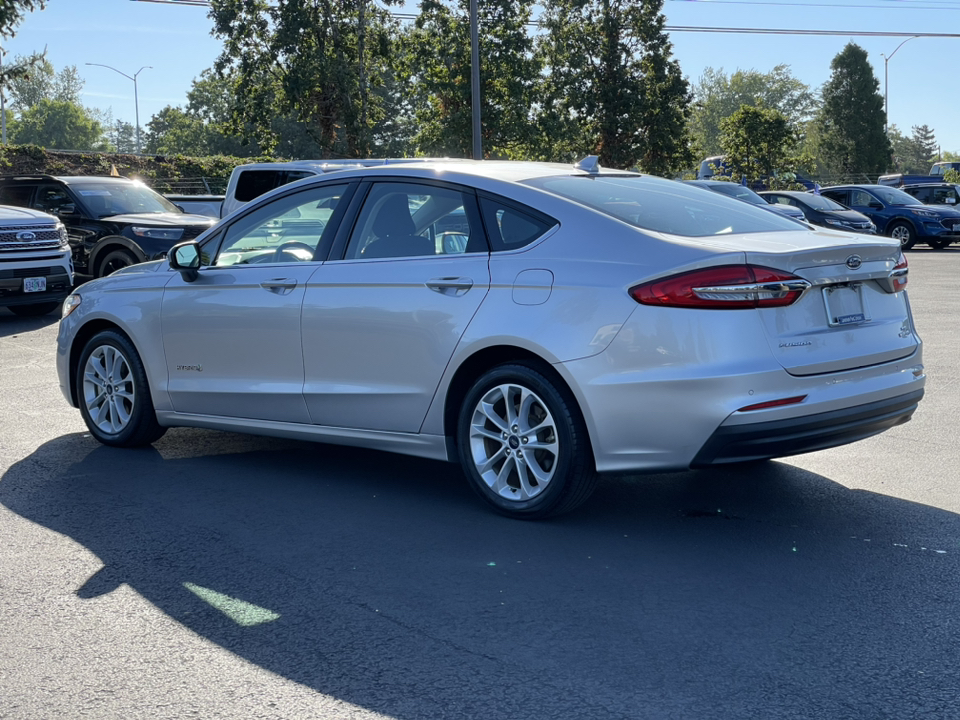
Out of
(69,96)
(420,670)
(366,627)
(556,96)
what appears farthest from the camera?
(69,96)

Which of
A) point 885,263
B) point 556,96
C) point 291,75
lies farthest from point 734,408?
point 556,96

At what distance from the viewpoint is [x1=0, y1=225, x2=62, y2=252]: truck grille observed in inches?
533

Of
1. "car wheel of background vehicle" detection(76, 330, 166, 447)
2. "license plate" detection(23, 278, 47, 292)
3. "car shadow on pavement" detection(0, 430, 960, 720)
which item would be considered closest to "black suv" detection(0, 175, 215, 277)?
"license plate" detection(23, 278, 47, 292)

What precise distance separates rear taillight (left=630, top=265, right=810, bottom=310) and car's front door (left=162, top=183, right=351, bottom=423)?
2.04 meters

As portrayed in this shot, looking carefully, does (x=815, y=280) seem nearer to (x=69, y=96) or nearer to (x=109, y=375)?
(x=109, y=375)

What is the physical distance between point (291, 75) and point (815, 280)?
35059 mm

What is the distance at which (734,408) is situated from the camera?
14.9ft

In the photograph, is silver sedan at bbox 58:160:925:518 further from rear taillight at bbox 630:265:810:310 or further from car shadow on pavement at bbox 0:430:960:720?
car shadow on pavement at bbox 0:430:960:720

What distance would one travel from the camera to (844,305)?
489 centimetres

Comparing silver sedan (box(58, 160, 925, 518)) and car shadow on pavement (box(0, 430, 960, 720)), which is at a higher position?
silver sedan (box(58, 160, 925, 518))

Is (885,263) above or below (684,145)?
below

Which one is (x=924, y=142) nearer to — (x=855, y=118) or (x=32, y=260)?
(x=855, y=118)

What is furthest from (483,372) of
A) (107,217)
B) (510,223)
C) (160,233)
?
(107,217)

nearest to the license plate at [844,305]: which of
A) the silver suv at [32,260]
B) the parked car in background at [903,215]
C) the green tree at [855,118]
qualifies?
the silver suv at [32,260]
